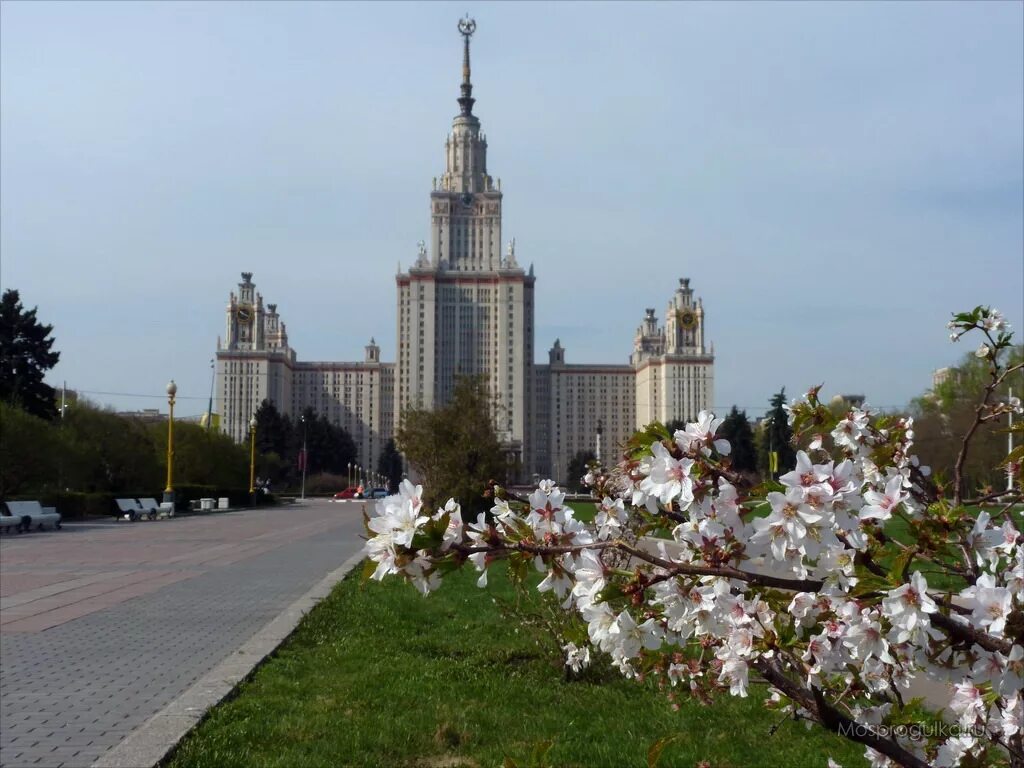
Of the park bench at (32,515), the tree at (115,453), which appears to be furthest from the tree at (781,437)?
the tree at (115,453)

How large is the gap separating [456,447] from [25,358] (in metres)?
29.8

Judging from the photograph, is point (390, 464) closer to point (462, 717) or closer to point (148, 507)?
point (148, 507)

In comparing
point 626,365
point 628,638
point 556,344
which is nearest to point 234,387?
point 556,344

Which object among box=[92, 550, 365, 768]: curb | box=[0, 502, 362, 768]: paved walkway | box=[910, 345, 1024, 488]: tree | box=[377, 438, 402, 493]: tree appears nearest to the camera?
box=[92, 550, 365, 768]: curb

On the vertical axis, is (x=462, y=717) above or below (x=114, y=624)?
above

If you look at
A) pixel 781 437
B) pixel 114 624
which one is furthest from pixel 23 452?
pixel 781 437

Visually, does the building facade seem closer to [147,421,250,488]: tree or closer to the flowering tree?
[147,421,250,488]: tree

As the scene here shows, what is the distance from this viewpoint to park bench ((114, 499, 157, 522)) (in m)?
35.7

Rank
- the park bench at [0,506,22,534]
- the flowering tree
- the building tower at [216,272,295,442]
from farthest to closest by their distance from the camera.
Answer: the building tower at [216,272,295,442], the park bench at [0,506,22,534], the flowering tree

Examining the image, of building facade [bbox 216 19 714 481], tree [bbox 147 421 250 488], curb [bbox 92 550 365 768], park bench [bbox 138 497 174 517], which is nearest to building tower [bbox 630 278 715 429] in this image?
building facade [bbox 216 19 714 481]

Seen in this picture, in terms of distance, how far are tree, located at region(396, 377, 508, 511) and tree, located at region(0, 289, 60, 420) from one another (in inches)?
994

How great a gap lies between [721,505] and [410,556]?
0.65m

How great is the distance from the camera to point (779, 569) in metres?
2.03

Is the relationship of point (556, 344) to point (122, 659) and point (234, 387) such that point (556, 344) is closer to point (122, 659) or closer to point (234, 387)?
point (234, 387)
